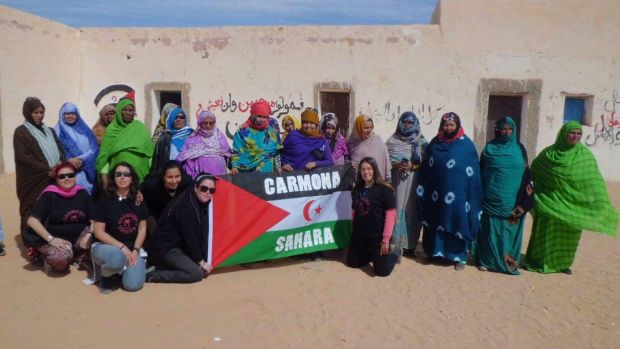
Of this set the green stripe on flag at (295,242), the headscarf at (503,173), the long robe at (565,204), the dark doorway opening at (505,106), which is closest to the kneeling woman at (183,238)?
the green stripe on flag at (295,242)

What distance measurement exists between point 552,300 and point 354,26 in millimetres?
6829

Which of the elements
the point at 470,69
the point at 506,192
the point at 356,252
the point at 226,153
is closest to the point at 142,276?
the point at 226,153

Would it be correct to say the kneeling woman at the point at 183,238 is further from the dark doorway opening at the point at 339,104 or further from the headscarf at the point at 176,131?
the dark doorway opening at the point at 339,104

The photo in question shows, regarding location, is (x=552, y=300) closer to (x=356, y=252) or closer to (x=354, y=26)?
(x=356, y=252)

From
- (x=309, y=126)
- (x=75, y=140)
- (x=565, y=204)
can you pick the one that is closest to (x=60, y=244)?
(x=75, y=140)

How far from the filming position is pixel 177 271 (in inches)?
144

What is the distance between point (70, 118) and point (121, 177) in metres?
1.33

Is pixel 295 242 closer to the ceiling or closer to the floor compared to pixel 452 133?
closer to the floor

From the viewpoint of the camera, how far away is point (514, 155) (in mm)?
4051

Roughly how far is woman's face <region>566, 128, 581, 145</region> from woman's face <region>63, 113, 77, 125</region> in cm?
482

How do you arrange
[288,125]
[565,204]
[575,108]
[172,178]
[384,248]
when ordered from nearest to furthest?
[172,178]
[384,248]
[565,204]
[288,125]
[575,108]

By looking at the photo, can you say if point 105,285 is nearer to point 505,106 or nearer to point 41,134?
point 41,134

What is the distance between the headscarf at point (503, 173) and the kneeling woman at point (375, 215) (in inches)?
38.2

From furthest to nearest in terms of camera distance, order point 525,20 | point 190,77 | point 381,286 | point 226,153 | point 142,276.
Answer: point 190,77 → point 525,20 → point 226,153 → point 381,286 → point 142,276
